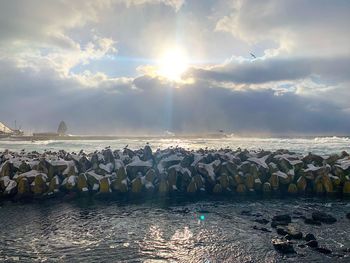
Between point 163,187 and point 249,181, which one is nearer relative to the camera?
point 163,187

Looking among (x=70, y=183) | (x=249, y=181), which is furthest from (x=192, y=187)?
(x=70, y=183)

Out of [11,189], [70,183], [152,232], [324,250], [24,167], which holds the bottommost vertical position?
[152,232]

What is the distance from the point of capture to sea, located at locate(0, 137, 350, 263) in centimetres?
1179

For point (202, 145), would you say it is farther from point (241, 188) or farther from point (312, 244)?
point (312, 244)

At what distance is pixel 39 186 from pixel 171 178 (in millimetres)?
9999

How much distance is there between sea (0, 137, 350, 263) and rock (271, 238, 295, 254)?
0.74 ft

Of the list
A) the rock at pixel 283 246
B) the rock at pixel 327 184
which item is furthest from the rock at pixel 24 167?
the rock at pixel 327 184

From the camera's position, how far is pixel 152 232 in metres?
14.5

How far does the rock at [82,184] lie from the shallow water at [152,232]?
3.00m

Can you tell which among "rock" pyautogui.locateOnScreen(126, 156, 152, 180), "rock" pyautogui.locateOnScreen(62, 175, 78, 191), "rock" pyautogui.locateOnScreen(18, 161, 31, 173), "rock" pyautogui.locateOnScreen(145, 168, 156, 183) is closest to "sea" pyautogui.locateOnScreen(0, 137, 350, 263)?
"rock" pyautogui.locateOnScreen(62, 175, 78, 191)

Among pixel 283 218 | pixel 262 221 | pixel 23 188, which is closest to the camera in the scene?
pixel 262 221

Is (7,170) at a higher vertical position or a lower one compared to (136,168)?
lower

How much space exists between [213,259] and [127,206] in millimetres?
9406

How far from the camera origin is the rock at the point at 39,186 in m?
23.4
